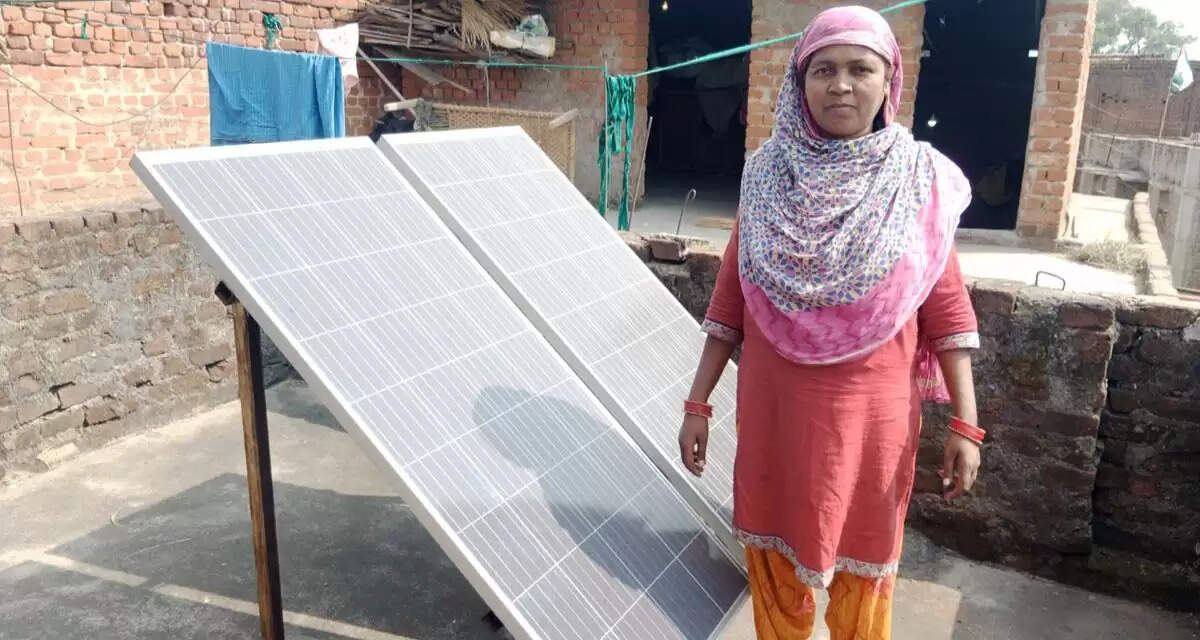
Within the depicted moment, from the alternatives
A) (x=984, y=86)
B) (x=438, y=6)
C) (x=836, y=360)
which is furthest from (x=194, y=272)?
(x=984, y=86)

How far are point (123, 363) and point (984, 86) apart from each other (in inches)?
490

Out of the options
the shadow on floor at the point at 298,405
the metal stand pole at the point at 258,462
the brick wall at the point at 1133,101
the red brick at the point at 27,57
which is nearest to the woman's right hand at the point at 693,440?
the metal stand pole at the point at 258,462

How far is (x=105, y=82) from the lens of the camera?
835 cm

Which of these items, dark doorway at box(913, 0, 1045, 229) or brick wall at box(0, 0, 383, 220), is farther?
dark doorway at box(913, 0, 1045, 229)

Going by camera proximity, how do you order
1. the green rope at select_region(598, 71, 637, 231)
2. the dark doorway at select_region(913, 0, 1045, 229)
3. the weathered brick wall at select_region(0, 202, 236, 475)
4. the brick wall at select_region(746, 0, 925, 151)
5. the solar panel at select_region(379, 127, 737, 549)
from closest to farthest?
the solar panel at select_region(379, 127, 737, 549), the weathered brick wall at select_region(0, 202, 236, 475), the green rope at select_region(598, 71, 637, 231), the brick wall at select_region(746, 0, 925, 151), the dark doorway at select_region(913, 0, 1045, 229)

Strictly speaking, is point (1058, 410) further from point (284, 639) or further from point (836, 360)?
point (284, 639)

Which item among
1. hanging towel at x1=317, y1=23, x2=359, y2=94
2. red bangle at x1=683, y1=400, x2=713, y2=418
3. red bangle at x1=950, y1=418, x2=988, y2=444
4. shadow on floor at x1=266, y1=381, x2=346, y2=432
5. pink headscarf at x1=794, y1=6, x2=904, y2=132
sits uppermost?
hanging towel at x1=317, y1=23, x2=359, y2=94

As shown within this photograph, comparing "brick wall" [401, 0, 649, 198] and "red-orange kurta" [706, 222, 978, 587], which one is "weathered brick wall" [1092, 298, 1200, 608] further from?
"brick wall" [401, 0, 649, 198]

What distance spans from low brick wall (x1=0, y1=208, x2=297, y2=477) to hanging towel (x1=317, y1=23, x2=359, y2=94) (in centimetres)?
348

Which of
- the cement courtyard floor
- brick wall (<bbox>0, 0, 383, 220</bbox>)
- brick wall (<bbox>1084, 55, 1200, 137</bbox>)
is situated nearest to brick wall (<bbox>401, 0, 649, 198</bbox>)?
brick wall (<bbox>0, 0, 383, 220</bbox>)

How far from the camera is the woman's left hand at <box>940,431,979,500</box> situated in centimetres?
228

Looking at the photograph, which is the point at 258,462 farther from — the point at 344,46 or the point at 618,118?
the point at 344,46

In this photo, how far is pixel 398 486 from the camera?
6.49 feet

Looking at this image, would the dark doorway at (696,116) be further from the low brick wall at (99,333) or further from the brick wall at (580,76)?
the low brick wall at (99,333)
